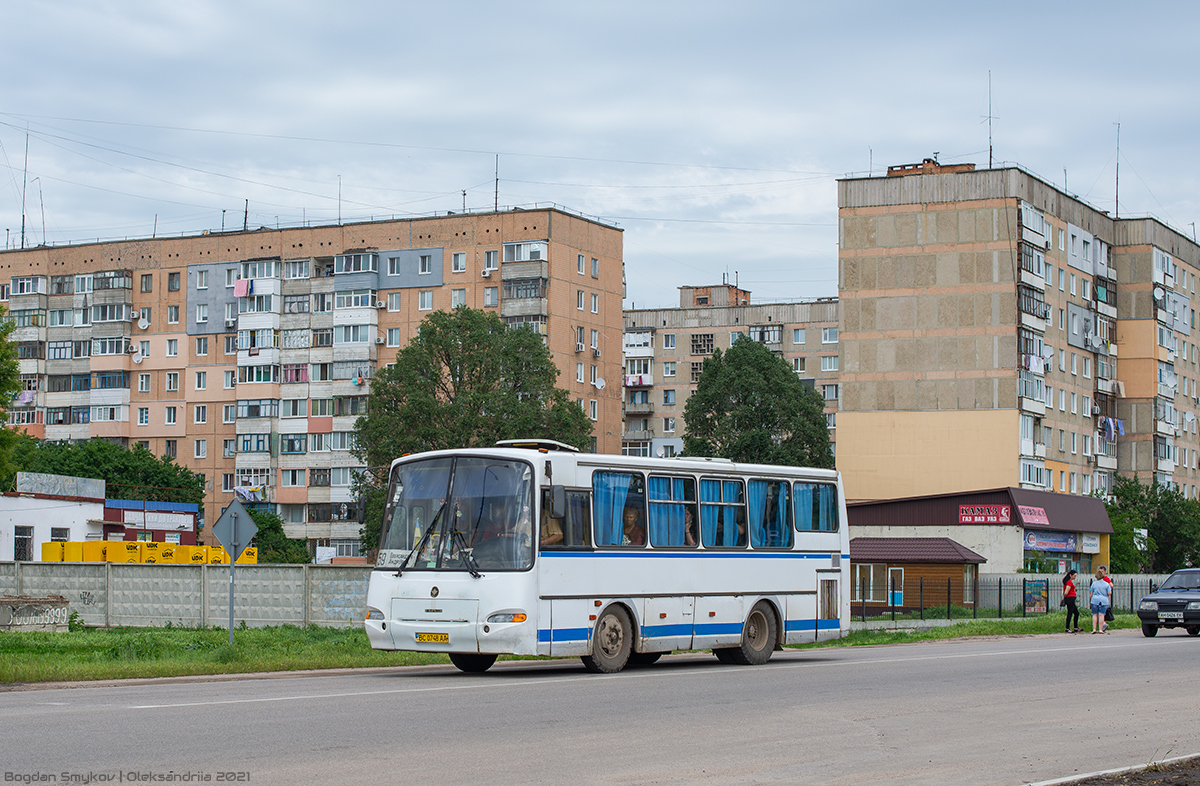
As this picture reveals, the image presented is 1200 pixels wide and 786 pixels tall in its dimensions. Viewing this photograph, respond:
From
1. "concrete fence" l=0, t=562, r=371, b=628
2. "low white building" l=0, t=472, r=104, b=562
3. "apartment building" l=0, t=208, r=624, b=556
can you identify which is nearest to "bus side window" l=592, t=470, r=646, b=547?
"concrete fence" l=0, t=562, r=371, b=628

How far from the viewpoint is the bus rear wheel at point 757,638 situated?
22953 millimetres

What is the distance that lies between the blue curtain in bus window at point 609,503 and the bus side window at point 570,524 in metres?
0.20

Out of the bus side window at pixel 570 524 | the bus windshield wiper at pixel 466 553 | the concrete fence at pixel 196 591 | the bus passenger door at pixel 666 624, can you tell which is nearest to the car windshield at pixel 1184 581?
the bus passenger door at pixel 666 624

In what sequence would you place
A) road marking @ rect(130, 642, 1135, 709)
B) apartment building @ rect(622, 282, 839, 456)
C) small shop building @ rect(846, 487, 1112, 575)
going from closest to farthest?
road marking @ rect(130, 642, 1135, 709) < small shop building @ rect(846, 487, 1112, 575) < apartment building @ rect(622, 282, 839, 456)

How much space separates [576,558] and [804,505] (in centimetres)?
561

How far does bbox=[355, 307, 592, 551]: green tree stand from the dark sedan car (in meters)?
35.1

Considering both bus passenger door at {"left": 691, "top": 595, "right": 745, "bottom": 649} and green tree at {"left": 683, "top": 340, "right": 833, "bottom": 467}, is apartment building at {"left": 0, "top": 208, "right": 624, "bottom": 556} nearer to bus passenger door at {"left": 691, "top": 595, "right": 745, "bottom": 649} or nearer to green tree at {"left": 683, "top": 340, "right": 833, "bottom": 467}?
green tree at {"left": 683, "top": 340, "right": 833, "bottom": 467}

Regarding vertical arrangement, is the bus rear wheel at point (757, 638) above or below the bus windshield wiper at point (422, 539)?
below

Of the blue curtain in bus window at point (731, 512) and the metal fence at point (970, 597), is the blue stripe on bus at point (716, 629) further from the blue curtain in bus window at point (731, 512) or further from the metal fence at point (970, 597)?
the metal fence at point (970, 597)

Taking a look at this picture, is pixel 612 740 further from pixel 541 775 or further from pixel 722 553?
pixel 722 553

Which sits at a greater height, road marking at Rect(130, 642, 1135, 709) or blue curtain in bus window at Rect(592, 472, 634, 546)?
blue curtain in bus window at Rect(592, 472, 634, 546)

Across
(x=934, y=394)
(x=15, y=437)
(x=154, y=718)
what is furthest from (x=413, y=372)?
(x=154, y=718)

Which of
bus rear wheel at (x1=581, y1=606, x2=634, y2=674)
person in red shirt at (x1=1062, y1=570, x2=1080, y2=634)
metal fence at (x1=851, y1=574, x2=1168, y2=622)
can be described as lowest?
metal fence at (x1=851, y1=574, x2=1168, y2=622)

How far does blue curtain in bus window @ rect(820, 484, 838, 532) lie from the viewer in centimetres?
2461
